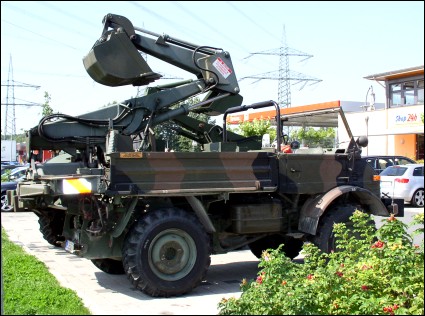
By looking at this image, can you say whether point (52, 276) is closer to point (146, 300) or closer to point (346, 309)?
point (146, 300)

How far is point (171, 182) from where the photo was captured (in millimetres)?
6945

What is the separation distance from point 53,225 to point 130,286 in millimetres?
2026

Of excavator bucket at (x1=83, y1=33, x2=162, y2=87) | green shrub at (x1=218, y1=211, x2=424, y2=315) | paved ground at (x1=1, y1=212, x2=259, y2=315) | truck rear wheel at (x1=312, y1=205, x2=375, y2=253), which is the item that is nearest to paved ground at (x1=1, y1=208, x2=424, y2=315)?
paved ground at (x1=1, y1=212, x2=259, y2=315)

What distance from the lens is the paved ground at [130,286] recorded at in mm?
6238

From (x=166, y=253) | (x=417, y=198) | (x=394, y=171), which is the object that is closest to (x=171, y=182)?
(x=166, y=253)

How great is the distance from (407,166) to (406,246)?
15515 mm

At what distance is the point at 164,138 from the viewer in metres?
9.09

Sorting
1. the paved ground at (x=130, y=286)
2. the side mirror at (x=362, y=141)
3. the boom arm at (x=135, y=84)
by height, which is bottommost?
the paved ground at (x=130, y=286)

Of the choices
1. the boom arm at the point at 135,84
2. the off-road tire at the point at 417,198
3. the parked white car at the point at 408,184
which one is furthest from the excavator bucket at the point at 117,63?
the off-road tire at the point at 417,198

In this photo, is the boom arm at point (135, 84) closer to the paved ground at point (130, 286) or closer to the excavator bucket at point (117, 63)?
the excavator bucket at point (117, 63)

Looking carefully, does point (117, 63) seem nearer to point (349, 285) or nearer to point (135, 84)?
point (135, 84)

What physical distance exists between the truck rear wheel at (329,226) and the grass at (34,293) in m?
3.18

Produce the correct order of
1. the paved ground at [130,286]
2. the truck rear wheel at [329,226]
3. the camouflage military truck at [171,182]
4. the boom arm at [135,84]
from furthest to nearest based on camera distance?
the boom arm at [135,84] < the truck rear wheel at [329,226] < the camouflage military truck at [171,182] < the paved ground at [130,286]

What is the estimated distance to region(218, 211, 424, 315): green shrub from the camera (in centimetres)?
499
